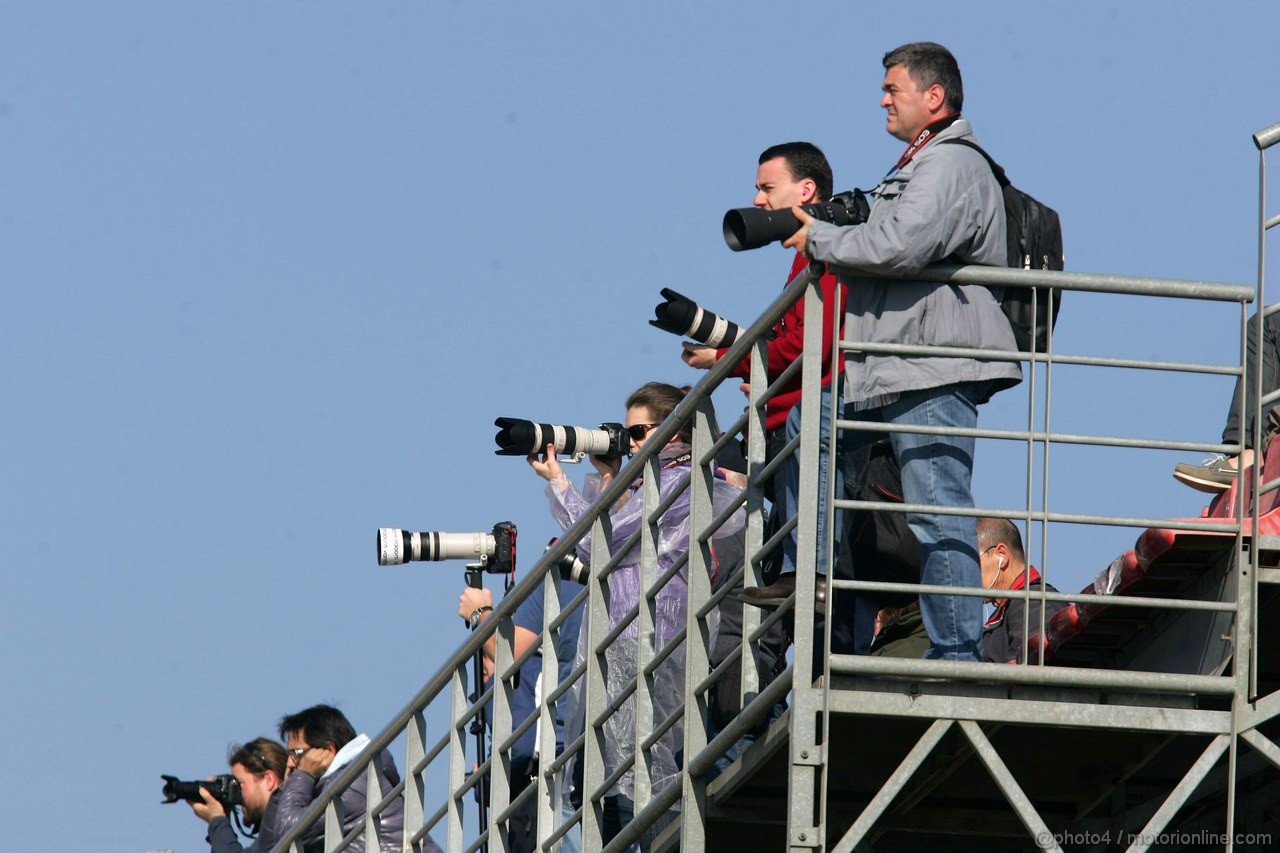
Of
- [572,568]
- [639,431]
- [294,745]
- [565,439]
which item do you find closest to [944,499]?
[639,431]

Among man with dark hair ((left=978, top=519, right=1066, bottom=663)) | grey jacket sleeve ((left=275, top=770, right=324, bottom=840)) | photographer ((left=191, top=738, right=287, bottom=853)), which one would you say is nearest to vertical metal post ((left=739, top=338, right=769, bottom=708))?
man with dark hair ((left=978, top=519, right=1066, bottom=663))

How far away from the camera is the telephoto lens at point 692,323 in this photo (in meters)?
9.10

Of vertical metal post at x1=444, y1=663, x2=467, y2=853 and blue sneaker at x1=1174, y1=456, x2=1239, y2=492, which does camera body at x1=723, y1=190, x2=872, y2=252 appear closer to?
blue sneaker at x1=1174, y1=456, x2=1239, y2=492

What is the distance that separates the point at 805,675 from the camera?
6.66 m

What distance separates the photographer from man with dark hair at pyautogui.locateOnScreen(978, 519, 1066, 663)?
8.13m

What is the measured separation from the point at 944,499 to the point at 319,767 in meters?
5.72

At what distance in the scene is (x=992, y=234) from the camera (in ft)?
23.6

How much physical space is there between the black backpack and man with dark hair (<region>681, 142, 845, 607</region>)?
1.89ft

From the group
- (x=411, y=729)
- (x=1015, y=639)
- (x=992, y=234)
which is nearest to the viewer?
(x=992, y=234)

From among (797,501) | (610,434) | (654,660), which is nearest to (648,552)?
(654,660)

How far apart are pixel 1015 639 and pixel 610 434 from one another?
9.07 feet

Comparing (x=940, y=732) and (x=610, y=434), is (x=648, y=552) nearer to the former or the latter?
(x=940, y=732)

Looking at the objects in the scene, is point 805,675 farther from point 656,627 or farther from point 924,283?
point 656,627

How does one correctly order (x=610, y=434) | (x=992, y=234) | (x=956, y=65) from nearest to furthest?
1. (x=992, y=234)
2. (x=956, y=65)
3. (x=610, y=434)
